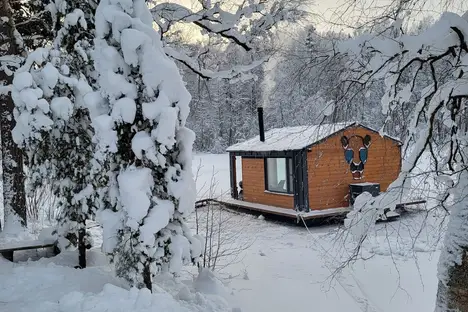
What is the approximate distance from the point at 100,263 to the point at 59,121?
201 centimetres

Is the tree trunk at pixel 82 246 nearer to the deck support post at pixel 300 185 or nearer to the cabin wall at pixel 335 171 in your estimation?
the deck support post at pixel 300 185

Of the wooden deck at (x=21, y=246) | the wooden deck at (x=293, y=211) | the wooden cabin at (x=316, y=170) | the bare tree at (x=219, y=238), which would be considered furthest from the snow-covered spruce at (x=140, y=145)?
the wooden cabin at (x=316, y=170)

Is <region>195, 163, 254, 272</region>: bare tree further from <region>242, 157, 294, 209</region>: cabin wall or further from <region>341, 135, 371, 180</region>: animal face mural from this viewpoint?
<region>341, 135, 371, 180</region>: animal face mural

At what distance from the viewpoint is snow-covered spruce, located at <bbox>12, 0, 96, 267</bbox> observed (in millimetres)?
4793

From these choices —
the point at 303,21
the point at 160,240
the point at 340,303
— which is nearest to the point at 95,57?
the point at 160,240

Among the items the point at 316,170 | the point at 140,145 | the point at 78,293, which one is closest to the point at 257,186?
the point at 316,170

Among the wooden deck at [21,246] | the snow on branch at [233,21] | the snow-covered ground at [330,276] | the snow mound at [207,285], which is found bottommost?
the snow-covered ground at [330,276]

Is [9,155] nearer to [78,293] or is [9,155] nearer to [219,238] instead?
[219,238]

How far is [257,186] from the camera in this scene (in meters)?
→ 13.5

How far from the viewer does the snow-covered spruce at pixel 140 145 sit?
375 cm

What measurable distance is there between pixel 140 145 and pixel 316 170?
8.58 meters

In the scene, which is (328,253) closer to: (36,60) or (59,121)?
(59,121)

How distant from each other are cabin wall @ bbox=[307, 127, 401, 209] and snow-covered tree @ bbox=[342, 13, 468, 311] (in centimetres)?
742

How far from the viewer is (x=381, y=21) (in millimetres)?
3652
